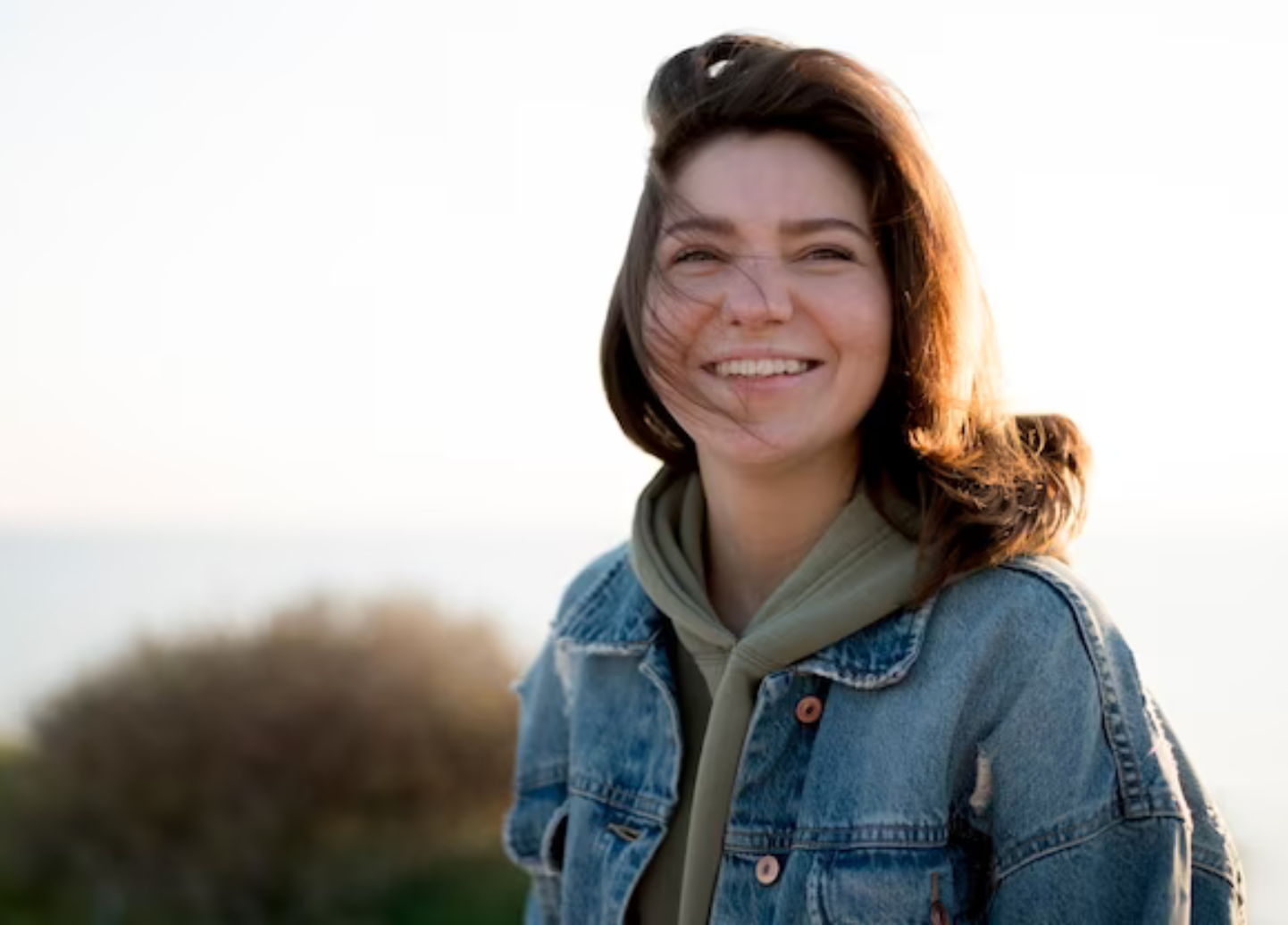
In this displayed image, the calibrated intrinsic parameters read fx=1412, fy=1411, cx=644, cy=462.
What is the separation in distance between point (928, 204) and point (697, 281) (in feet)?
1.25

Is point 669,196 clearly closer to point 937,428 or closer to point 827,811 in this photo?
point 937,428

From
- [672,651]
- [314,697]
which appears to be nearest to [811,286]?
[672,651]

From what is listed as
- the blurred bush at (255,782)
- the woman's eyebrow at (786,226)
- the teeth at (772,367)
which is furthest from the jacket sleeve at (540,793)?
the blurred bush at (255,782)

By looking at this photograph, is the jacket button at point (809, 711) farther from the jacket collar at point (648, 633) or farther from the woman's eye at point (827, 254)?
the woman's eye at point (827, 254)

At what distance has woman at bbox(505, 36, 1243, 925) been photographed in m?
2.03

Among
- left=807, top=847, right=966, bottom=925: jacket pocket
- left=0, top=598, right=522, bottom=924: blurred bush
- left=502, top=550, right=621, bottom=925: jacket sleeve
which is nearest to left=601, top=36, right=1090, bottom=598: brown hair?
left=807, top=847, right=966, bottom=925: jacket pocket

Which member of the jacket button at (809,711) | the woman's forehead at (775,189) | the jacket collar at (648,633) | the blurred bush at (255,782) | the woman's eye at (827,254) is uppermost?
the woman's forehead at (775,189)

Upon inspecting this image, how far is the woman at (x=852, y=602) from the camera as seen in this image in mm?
2029

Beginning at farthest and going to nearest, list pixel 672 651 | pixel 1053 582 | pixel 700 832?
pixel 672 651 < pixel 700 832 < pixel 1053 582

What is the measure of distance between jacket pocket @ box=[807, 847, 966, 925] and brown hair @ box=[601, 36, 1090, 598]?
403 millimetres

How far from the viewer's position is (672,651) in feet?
8.36

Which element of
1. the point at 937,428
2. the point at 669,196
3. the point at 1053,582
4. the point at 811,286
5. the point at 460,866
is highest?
the point at 669,196

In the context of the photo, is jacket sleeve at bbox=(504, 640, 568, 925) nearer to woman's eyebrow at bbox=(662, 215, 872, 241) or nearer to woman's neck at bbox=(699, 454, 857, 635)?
woman's neck at bbox=(699, 454, 857, 635)

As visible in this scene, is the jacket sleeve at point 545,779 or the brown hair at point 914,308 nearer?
the brown hair at point 914,308
